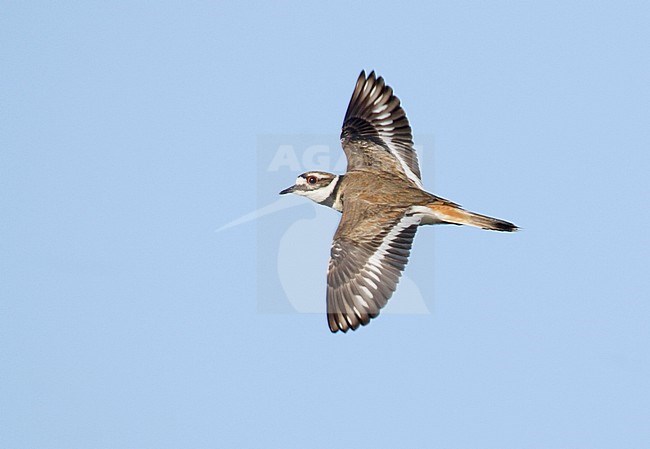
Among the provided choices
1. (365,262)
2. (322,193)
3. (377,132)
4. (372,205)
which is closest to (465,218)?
(372,205)

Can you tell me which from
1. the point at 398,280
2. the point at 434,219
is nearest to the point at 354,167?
the point at 434,219

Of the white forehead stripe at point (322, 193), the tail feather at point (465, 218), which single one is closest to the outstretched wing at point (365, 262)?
the tail feather at point (465, 218)

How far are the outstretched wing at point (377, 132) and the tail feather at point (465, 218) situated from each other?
1785mm

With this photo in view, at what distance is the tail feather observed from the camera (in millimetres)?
16469

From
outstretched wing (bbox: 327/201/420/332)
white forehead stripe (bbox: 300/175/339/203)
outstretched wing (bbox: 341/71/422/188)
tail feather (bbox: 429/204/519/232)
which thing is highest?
outstretched wing (bbox: 341/71/422/188)

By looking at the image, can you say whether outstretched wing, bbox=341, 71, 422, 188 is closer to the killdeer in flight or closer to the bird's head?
the killdeer in flight

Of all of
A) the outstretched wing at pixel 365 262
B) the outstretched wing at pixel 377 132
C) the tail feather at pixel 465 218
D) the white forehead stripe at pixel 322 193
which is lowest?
the outstretched wing at pixel 365 262

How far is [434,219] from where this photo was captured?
16.5 meters

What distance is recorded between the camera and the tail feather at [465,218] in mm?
16469

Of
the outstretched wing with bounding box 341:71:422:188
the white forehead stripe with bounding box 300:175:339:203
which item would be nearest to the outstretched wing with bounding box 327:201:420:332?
the white forehead stripe with bounding box 300:175:339:203

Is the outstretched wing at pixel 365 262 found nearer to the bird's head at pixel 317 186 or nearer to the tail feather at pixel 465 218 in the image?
the tail feather at pixel 465 218

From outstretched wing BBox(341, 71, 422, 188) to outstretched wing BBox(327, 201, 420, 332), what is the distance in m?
1.91

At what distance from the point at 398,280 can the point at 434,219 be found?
5.24 ft

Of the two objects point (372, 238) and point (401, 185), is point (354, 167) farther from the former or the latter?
point (372, 238)
